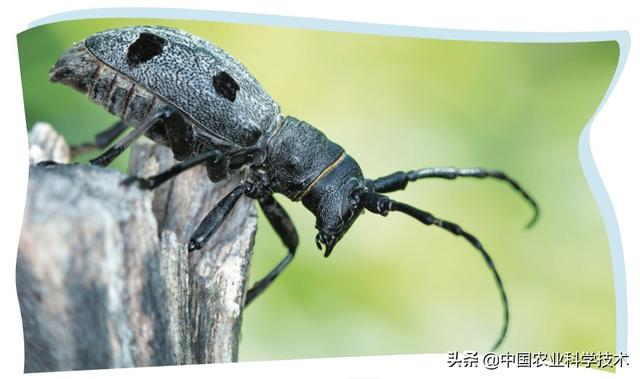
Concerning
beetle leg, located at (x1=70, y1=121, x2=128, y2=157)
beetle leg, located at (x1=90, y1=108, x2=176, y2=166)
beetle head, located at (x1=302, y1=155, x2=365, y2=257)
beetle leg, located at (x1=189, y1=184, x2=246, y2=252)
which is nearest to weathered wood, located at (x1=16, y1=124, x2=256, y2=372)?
beetle leg, located at (x1=189, y1=184, x2=246, y2=252)

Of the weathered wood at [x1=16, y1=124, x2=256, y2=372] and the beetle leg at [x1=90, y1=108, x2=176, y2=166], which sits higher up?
the beetle leg at [x1=90, y1=108, x2=176, y2=166]

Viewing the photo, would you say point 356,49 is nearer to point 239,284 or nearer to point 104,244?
point 239,284

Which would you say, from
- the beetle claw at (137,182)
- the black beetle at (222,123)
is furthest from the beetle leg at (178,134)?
the beetle claw at (137,182)

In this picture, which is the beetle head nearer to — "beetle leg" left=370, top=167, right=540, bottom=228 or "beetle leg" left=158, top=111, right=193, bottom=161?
"beetle leg" left=370, top=167, right=540, bottom=228

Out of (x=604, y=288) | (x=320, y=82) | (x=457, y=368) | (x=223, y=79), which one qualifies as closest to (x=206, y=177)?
(x=223, y=79)

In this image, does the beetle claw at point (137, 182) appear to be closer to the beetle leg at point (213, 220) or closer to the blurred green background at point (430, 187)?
the beetle leg at point (213, 220)

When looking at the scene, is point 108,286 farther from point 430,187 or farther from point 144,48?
point 430,187
